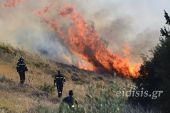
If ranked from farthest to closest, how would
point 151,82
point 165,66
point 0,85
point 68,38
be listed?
point 68,38 < point 0,85 < point 151,82 < point 165,66

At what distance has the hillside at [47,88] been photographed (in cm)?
1658

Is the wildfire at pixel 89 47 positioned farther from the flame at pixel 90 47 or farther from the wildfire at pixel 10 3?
the wildfire at pixel 10 3

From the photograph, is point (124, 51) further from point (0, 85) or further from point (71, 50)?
point (0, 85)

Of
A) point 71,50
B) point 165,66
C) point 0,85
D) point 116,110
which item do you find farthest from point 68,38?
point 116,110

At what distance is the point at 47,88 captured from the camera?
37.1 metres

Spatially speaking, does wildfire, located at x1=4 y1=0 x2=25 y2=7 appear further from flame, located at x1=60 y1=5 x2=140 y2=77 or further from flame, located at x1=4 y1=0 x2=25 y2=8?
flame, located at x1=60 y1=5 x2=140 y2=77

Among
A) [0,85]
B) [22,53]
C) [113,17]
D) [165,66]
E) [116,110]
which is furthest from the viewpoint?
[113,17]

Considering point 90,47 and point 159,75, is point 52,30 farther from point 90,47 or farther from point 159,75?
point 159,75

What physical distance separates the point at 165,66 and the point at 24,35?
1818 inches

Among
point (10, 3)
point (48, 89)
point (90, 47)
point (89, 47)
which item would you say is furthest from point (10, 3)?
point (48, 89)

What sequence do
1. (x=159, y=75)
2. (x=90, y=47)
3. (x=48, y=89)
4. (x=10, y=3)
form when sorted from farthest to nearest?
(x=10, y=3) < (x=90, y=47) < (x=48, y=89) < (x=159, y=75)

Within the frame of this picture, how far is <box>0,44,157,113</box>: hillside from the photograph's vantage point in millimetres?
16578

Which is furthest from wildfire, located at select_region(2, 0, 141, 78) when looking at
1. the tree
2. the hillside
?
the tree

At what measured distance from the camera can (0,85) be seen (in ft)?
112
